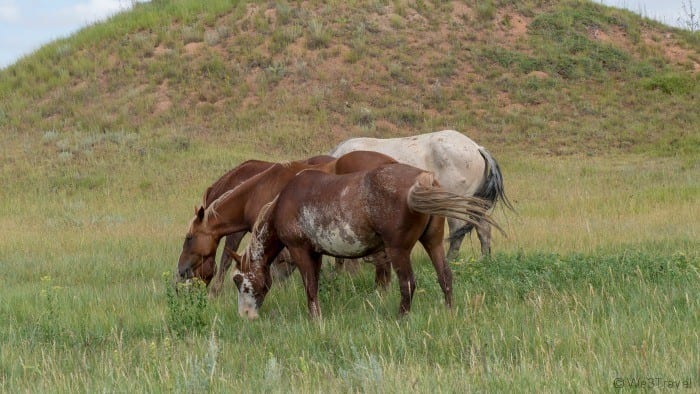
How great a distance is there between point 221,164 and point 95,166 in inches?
124

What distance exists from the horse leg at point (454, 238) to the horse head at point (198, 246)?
309 cm

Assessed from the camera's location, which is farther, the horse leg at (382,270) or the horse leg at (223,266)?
the horse leg at (223,266)

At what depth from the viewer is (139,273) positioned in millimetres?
9281

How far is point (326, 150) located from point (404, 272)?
1446 centimetres

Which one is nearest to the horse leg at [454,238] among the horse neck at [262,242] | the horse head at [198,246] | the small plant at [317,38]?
the horse head at [198,246]

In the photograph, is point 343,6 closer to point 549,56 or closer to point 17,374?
point 549,56

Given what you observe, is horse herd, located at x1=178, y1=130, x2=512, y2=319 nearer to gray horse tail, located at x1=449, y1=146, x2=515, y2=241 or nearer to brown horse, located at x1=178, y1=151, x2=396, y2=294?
brown horse, located at x1=178, y1=151, x2=396, y2=294

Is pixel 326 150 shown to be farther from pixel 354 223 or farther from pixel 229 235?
pixel 354 223

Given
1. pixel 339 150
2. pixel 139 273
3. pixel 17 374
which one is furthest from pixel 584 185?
pixel 17 374

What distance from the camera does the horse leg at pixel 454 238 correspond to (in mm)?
9445

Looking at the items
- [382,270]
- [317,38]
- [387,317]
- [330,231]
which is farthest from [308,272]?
[317,38]

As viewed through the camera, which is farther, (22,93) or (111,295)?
(22,93)

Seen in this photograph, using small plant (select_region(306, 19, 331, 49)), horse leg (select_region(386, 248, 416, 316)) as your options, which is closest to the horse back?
horse leg (select_region(386, 248, 416, 316))

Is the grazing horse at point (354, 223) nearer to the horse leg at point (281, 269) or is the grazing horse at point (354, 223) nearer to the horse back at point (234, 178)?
the horse leg at point (281, 269)
